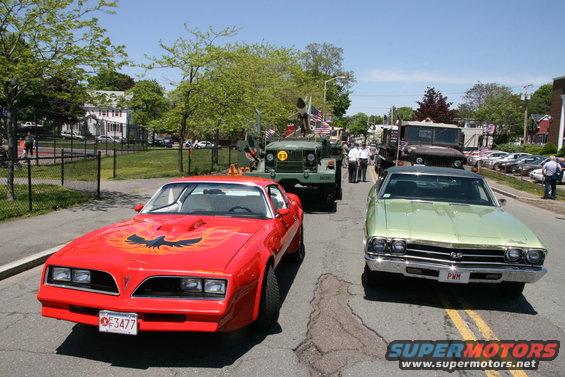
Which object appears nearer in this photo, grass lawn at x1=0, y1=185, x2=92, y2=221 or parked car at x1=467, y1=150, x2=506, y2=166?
grass lawn at x1=0, y1=185, x2=92, y2=221

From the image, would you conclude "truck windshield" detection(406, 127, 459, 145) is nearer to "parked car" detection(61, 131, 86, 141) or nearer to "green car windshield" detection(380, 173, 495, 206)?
"green car windshield" detection(380, 173, 495, 206)

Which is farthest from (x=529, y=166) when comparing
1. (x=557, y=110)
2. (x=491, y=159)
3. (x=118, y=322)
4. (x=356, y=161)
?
(x=118, y=322)

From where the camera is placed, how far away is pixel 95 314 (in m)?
3.95

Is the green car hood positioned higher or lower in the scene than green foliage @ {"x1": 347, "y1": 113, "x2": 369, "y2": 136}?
lower

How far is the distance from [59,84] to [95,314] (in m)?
9.61

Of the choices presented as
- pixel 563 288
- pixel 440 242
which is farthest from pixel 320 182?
pixel 440 242

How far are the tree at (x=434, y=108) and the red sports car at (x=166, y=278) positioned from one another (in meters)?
A: 57.9

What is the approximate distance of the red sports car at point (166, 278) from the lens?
12.5 feet

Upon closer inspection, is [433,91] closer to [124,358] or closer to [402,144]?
[402,144]

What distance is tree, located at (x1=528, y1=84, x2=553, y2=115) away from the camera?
100125mm

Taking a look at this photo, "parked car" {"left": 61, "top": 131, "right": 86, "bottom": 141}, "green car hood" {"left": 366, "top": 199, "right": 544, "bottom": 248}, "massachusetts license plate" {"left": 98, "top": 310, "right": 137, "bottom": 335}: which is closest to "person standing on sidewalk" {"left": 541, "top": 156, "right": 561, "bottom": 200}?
"green car hood" {"left": 366, "top": 199, "right": 544, "bottom": 248}

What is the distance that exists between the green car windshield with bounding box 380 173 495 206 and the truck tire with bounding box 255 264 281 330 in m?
2.98

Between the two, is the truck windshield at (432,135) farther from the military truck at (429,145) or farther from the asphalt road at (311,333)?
the asphalt road at (311,333)

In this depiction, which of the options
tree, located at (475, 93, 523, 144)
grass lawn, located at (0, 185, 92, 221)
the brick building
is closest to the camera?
grass lawn, located at (0, 185, 92, 221)
